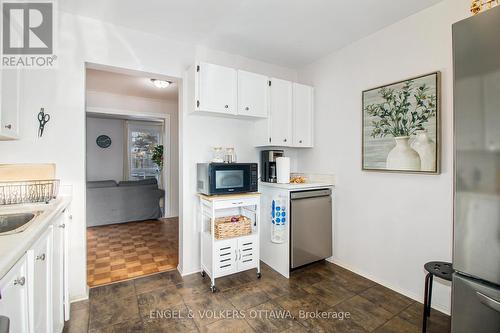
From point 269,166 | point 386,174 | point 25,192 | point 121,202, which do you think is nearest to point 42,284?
point 25,192

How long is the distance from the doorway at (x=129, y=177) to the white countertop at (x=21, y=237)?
126cm

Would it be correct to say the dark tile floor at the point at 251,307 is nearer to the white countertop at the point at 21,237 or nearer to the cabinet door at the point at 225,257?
the cabinet door at the point at 225,257

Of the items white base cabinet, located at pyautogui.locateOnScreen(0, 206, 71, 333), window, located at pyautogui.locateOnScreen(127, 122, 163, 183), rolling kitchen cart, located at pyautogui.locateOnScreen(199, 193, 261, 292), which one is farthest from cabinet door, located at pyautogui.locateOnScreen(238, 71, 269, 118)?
window, located at pyautogui.locateOnScreen(127, 122, 163, 183)

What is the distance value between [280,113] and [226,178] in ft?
3.39

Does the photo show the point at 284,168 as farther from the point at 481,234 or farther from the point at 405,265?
the point at 481,234

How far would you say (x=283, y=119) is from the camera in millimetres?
2840

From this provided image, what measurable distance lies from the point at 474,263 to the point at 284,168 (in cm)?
182

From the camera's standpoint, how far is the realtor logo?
175 centimetres

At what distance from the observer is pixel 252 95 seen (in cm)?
263

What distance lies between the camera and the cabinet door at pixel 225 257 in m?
2.33

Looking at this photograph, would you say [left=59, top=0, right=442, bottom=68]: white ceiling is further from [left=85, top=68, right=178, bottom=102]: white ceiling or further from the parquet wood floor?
the parquet wood floor

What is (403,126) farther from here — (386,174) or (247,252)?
(247,252)

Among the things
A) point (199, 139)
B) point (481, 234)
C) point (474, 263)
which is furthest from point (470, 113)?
point (199, 139)

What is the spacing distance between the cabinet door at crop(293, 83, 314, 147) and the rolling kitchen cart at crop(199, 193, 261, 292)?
3.16 feet
